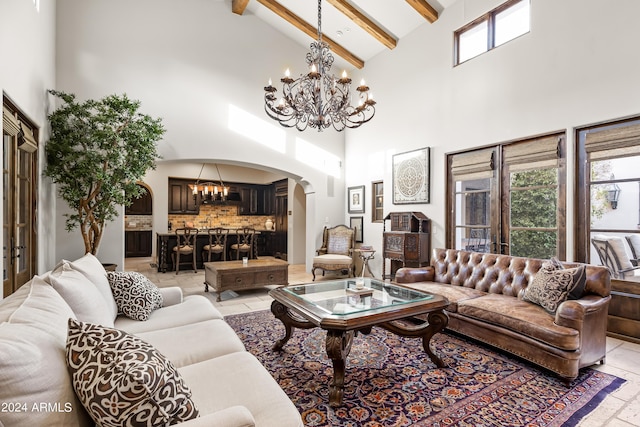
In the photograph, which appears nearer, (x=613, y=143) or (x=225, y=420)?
(x=225, y=420)

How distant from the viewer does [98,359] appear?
3.44 feet

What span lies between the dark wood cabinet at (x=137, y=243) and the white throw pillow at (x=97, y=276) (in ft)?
26.7

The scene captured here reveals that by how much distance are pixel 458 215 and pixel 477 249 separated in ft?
1.97

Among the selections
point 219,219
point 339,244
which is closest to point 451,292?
point 339,244

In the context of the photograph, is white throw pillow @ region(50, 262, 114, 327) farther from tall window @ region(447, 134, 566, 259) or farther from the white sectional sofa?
tall window @ region(447, 134, 566, 259)

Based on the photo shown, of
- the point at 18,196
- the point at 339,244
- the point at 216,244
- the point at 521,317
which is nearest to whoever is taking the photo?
the point at 521,317

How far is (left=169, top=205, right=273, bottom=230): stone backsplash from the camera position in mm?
9703

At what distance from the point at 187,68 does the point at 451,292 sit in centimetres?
561

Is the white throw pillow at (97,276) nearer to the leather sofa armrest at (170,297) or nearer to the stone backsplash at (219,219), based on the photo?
the leather sofa armrest at (170,297)

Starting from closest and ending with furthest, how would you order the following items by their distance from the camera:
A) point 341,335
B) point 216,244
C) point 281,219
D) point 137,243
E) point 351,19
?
point 341,335, point 351,19, point 216,244, point 281,219, point 137,243

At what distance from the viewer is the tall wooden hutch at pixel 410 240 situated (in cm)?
520

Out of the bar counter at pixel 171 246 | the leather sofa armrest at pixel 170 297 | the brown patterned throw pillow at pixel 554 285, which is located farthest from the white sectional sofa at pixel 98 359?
the bar counter at pixel 171 246

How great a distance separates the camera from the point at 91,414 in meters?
1.02

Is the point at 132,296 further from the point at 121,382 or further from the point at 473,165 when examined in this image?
the point at 473,165
